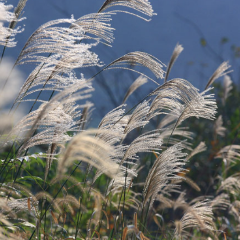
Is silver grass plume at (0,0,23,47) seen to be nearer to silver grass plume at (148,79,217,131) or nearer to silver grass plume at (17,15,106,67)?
silver grass plume at (17,15,106,67)

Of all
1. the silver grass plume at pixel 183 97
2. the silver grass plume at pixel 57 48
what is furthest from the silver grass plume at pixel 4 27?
the silver grass plume at pixel 183 97

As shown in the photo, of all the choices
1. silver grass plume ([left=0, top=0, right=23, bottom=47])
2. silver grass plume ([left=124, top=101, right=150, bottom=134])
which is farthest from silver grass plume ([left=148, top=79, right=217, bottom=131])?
silver grass plume ([left=0, top=0, right=23, bottom=47])

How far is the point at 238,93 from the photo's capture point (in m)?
8.52

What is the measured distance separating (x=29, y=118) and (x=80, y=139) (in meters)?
0.77

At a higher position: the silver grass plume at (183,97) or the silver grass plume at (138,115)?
the silver grass plume at (183,97)

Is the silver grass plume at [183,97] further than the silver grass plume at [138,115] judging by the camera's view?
No

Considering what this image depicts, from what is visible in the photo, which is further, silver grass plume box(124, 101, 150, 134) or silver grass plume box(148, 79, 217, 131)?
silver grass plume box(124, 101, 150, 134)

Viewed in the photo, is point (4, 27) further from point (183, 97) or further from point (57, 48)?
point (183, 97)

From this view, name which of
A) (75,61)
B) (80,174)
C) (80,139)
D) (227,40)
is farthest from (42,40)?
(227,40)

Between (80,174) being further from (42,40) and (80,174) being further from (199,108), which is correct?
(42,40)

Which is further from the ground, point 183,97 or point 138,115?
point 183,97

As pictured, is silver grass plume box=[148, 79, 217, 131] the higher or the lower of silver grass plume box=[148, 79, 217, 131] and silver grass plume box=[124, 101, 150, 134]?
the higher

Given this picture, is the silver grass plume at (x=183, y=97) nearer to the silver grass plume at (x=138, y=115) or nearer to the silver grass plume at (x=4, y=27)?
the silver grass plume at (x=138, y=115)

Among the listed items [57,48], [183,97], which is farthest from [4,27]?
[183,97]
